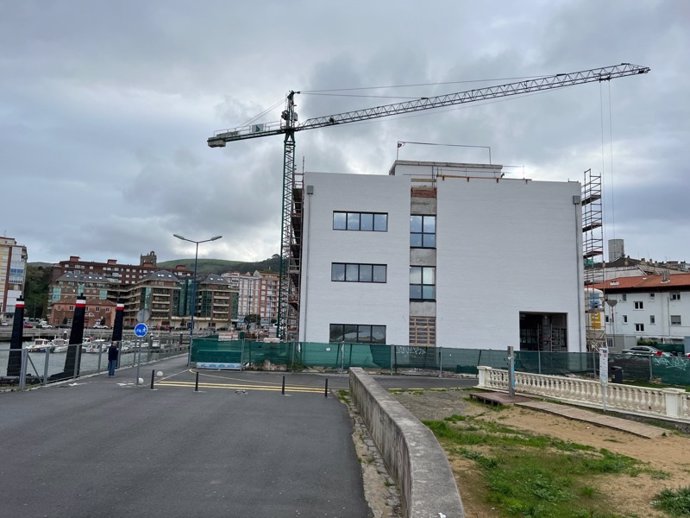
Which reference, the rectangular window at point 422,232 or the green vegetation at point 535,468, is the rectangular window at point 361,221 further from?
the green vegetation at point 535,468

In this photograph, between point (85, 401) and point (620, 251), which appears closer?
point (85, 401)

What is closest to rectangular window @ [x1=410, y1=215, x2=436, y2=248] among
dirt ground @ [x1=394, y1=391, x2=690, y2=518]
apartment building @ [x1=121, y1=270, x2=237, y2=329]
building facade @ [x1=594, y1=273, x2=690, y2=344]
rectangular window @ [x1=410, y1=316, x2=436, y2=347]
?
rectangular window @ [x1=410, y1=316, x2=436, y2=347]

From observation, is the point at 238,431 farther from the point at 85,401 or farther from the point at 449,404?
the point at 449,404

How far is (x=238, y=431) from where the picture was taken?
1026cm

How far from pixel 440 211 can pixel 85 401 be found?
973 inches

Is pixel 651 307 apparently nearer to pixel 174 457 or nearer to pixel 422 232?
pixel 422 232

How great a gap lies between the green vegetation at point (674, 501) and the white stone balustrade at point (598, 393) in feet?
26.8

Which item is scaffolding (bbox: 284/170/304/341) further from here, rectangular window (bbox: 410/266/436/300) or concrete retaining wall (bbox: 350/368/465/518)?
concrete retaining wall (bbox: 350/368/465/518)

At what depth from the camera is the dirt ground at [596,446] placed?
6.35 metres

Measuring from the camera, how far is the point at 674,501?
20.7 ft

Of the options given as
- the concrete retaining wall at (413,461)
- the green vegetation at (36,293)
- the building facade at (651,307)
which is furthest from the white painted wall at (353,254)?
the green vegetation at (36,293)

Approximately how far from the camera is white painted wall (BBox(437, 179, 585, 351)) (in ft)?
105

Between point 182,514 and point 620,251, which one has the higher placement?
point 620,251

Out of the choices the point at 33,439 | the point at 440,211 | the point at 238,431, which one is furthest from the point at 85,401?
the point at 440,211
